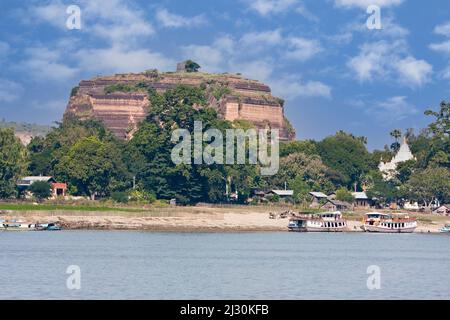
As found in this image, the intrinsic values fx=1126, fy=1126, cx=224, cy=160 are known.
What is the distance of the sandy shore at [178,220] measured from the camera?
113 meters

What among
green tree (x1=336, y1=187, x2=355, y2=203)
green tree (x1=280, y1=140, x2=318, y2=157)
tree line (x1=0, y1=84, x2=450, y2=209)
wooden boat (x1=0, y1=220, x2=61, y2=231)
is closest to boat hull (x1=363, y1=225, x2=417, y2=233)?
tree line (x1=0, y1=84, x2=450, y2=209)

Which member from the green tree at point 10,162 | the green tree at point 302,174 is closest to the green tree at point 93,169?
the green tree at point 10,162

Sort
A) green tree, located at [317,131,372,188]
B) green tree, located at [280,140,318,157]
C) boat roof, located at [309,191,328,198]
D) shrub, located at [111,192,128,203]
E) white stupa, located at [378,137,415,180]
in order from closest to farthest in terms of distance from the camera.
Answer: shrub, located at [111,192,128,203]
boat roof, located at [309,191,328,198]
green tree, located at [280,140,318,157]
green tree, located at [317,131,372,188]
white stupa, located at [378,137,415,180]

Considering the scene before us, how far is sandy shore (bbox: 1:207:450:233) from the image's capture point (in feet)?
372

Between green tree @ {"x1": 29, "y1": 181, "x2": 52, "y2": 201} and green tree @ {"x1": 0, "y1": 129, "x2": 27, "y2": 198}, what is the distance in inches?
100

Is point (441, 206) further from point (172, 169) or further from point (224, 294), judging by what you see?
point (224, 294)

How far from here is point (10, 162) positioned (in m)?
139

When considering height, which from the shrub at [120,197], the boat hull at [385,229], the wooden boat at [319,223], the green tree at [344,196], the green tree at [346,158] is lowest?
the boat hull at [385,229]

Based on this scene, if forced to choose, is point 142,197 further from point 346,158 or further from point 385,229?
point 346,158

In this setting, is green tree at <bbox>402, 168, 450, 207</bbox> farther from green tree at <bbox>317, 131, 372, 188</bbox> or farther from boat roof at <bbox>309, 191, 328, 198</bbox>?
green tree at <bbox>317, 131, 372, 188</bbox>

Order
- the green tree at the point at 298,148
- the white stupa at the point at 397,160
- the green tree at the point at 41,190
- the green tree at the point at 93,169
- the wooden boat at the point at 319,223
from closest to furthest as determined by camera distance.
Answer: the wooden boat at the point at 319,223, the green tree at the point at 41,190, the green tree at the point at 93,169, the green tree at the point at 298,148, the white stupa at the point at 397,160

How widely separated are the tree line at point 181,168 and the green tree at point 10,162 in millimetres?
124

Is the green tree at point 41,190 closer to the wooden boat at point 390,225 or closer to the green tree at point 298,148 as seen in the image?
the wooden boat at point 390,225

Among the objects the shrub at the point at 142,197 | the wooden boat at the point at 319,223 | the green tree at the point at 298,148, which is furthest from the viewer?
the green tree at the point at 298,148
